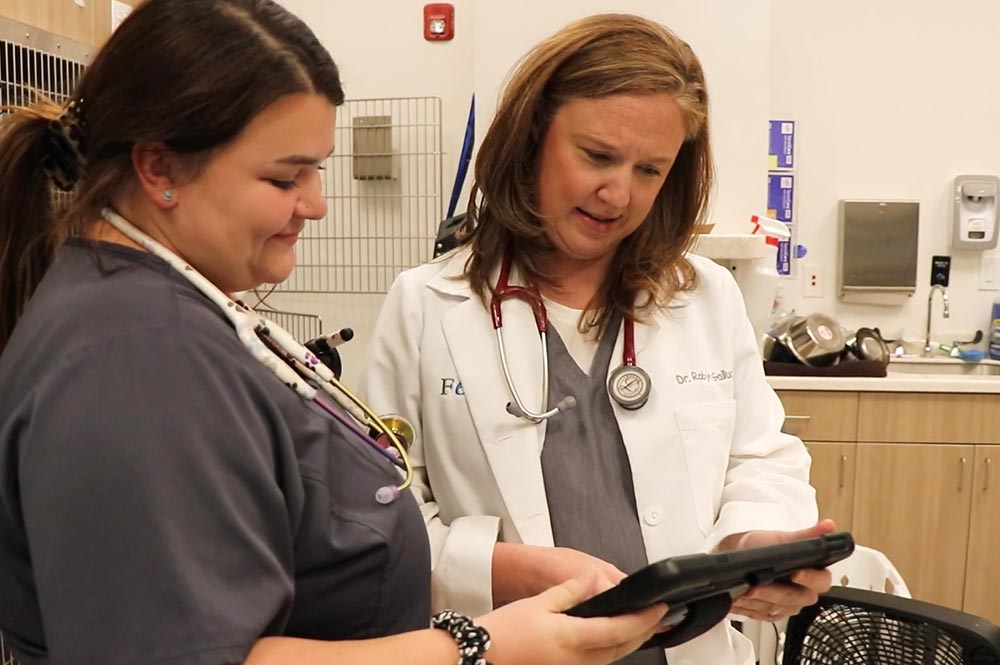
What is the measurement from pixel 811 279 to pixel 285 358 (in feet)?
9.88

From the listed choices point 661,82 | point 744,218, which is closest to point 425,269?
point 661,82

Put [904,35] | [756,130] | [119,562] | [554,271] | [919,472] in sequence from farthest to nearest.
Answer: [904,35] → [919,472] → [756,130] → [554,271] → [119,562]

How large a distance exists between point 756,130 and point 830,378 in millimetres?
831

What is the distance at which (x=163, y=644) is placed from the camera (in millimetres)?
591

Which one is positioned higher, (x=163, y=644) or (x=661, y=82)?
(x=661, y=82)

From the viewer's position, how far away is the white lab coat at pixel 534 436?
1140 millimetres

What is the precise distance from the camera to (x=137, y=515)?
58 centimetres

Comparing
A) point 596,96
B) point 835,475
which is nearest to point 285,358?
point 596,96

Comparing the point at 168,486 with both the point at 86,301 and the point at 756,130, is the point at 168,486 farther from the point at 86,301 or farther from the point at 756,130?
the point at 756,130

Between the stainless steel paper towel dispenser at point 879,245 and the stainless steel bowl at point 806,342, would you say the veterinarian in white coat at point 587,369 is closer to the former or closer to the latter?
the stainless steel bowl at point 806,342

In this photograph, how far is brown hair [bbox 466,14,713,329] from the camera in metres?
1.17

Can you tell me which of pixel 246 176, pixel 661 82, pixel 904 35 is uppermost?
pixel 904 35

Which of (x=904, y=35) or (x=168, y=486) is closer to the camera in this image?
(x=168, y=486)

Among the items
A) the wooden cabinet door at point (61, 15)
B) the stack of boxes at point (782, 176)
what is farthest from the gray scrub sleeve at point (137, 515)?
the stack of boxes at point (782, 176)
